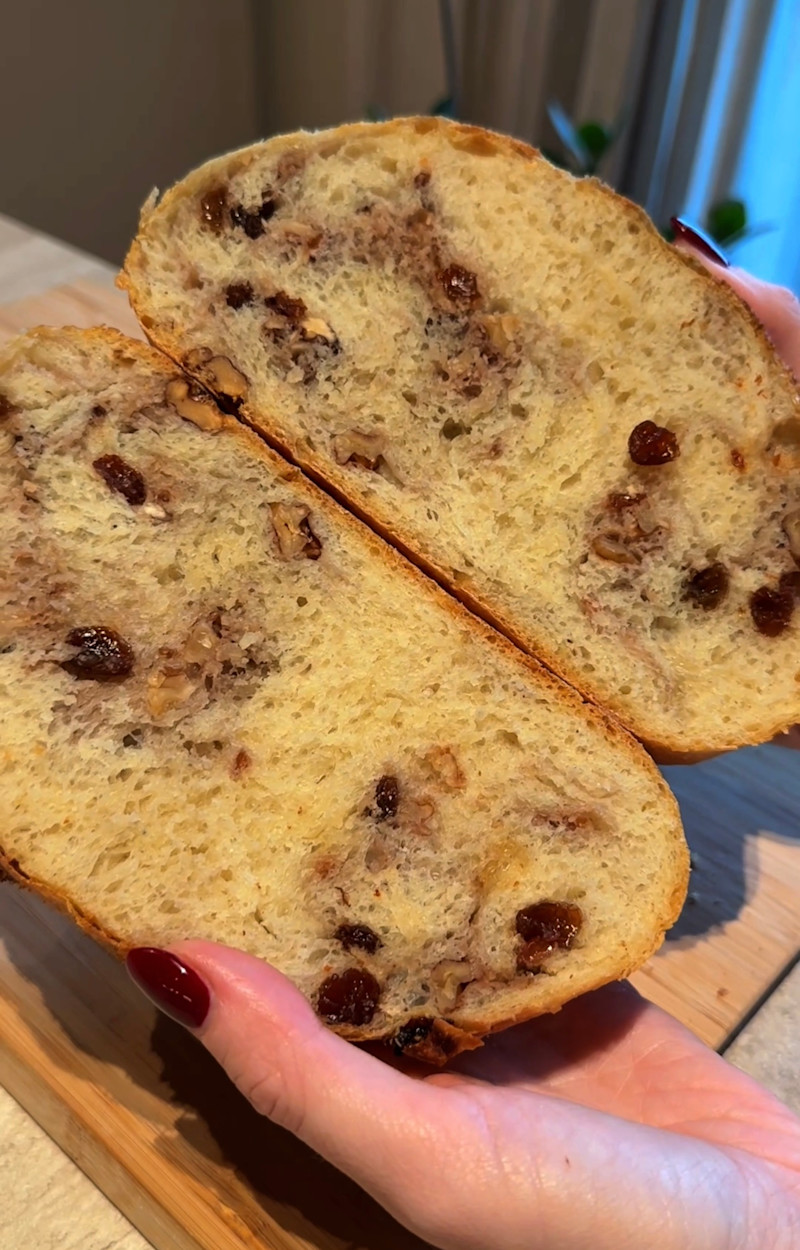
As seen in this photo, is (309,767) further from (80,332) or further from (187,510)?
(80,332)

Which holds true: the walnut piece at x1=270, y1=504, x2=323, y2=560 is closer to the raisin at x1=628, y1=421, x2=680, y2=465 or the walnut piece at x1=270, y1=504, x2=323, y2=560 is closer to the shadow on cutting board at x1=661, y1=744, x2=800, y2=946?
the raisin at x1=628, y1=421, x2=680, y2=465

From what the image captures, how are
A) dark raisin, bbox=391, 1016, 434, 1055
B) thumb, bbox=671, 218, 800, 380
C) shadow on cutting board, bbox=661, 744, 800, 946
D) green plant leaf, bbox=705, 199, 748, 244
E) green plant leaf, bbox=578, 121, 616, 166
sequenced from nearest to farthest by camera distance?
1. dark raisin, bbox=391, 1016, 434, 1055
2. thumb, bbox=671, 218, 800, 380
3. shadow on cutting board, bbox=661, 744, 800, 946
4. green plant leaf, bbox=705, 199, 748, 244
5. green plant leaf, bbox=578, 121, 616, 166

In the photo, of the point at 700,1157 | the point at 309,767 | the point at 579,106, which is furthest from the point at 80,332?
the point at 579,106

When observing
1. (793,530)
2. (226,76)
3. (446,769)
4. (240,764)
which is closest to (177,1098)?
(240,764)

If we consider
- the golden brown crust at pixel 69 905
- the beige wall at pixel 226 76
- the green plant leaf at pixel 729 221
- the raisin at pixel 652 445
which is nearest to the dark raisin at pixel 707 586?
the raisin at pixel 652 445

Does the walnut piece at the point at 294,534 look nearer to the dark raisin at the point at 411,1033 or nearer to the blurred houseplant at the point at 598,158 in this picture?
the dark raisin at the point at 411,1033

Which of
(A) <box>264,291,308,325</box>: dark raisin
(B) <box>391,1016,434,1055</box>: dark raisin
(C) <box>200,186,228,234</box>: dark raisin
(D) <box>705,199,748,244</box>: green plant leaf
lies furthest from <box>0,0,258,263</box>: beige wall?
(B) <box>391,1016,434,1055</box>: dark raisin

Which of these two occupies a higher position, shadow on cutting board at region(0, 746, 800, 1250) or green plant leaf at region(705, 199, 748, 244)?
green plant leaf at region(705, 199, 748, 244)

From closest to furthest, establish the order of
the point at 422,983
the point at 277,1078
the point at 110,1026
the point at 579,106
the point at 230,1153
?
the point at 277,1078 < the point at 422,983 < the point at 230,1153 < the point at 110,1026 < the point at 579,106
